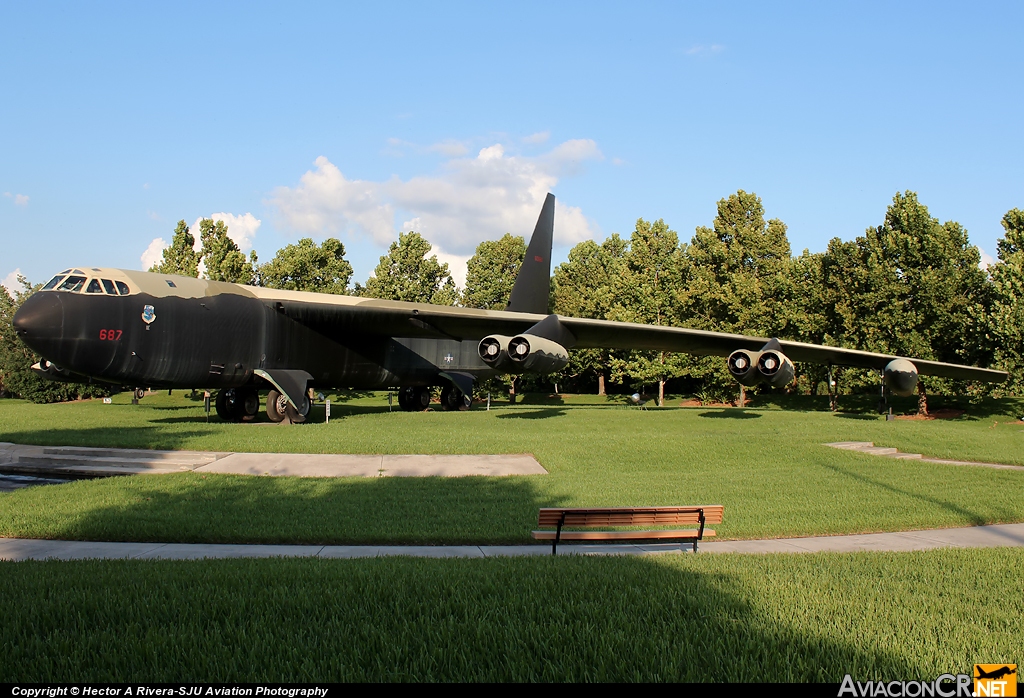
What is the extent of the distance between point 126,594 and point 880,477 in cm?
1411

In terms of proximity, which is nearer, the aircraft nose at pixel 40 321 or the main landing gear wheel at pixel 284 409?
the aircraft nose at pixel 40 321

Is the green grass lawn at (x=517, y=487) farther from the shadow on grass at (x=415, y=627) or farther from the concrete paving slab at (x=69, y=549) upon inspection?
the shadow on grass at (x=415, y=627)

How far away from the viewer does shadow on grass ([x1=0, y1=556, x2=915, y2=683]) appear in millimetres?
4258

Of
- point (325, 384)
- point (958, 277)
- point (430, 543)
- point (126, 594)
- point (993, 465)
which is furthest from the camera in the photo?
point (958, 277)

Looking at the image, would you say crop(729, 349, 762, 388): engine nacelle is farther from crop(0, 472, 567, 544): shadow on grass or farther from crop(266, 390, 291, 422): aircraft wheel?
crop(266, 390, 291, 422): aircraft wheel

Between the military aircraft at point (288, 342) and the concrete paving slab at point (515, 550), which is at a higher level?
the military aircraft at point (288, 342)

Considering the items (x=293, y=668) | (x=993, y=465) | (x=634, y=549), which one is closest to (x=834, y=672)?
(x=293, y=668)

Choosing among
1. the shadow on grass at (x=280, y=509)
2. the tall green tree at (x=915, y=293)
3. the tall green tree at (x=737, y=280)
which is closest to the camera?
the shadow on grass at (x=280, y=509)

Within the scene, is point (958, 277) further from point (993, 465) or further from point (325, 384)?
point (325, 384)

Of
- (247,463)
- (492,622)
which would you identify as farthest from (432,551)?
(247,463)

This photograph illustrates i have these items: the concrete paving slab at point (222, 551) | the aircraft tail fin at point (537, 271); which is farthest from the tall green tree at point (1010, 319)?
the concrete paving slab at point (222, 551)

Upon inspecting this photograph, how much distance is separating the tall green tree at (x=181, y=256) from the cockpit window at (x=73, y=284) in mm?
35269

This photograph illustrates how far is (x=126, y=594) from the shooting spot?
5574mm

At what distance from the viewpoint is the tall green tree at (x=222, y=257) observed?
50.7 metres
